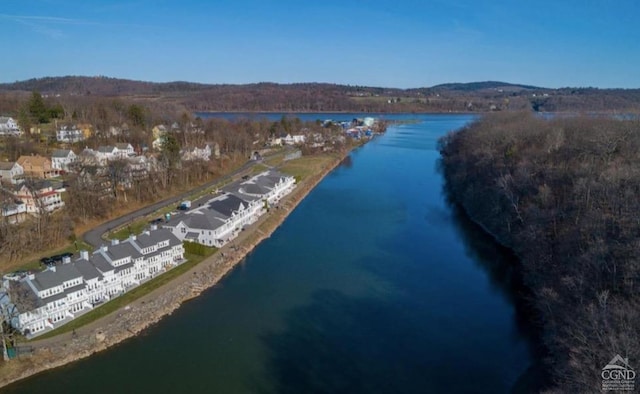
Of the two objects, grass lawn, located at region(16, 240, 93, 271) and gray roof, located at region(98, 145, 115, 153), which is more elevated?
gray roof, located at region(98, 145, 115, 153)

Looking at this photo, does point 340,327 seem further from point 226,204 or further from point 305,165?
point 305,165

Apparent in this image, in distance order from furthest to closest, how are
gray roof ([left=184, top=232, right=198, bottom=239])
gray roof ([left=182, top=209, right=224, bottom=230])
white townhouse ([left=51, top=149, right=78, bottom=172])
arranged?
white townhouse ([left=51, top=149, right=78, bottom=172]) → gray roof ([left=182, top=209, right=224, bottom=230]) → gray roof ([left=184, top=232, right=198, bottom=239])

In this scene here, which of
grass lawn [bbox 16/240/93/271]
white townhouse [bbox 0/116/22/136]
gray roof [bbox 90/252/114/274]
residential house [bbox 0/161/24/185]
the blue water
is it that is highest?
white townhouse [bbox 0/116/22/136]

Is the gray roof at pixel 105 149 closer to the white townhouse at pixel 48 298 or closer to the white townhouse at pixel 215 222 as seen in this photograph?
the white townhouse at pixel 215 222

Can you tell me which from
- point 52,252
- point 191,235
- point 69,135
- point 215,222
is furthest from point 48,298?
point 69,135

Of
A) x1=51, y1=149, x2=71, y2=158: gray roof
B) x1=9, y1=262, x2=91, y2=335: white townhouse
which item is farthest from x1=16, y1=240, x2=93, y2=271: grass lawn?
x1=51, y1=149, x2=71, y2=158: gray roof

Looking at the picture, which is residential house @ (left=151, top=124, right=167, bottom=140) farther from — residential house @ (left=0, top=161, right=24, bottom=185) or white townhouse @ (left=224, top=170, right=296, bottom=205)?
white townhouse @ (left=224, top=170, right=296, bottom=205)
